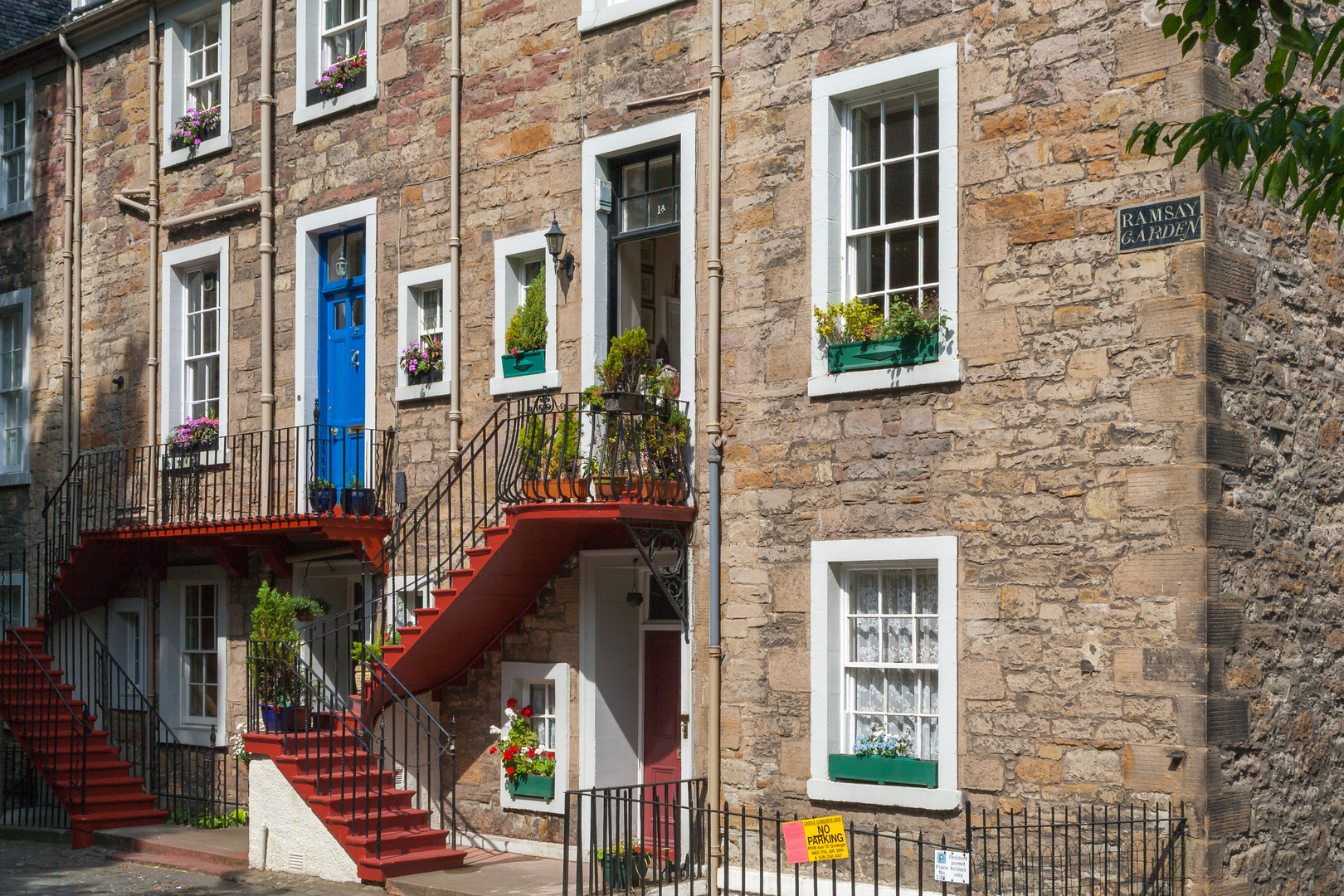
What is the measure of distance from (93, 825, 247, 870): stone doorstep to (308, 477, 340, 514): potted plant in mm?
3159

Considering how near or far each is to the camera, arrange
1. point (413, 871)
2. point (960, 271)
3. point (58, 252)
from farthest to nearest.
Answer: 1. point (58, 252)
2. point (413, 871)
3. point (960, 271)

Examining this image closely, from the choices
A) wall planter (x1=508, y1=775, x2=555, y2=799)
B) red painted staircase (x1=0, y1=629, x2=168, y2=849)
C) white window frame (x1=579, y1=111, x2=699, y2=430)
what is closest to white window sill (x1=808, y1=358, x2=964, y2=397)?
white window frame (x1=579, y1=111, x2=699, y2=430)

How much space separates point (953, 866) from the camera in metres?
8.48

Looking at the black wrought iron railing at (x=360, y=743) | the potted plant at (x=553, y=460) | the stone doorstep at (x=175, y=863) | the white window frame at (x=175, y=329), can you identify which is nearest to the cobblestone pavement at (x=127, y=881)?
the stone doorstep at (x=175, y=863)

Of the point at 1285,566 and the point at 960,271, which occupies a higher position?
Result: the point at 960,271

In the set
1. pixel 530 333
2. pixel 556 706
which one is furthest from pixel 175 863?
pixel 530 333

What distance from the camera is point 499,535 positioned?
12.2 m

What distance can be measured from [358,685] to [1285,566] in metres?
8.24

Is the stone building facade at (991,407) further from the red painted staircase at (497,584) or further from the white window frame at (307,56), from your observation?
the white window frame at (307,56)

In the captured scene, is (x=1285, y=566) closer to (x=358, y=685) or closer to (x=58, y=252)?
(x=358, y=685)

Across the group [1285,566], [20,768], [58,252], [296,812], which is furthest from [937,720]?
[58,252]

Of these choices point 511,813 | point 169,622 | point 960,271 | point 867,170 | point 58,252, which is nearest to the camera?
point 960,271

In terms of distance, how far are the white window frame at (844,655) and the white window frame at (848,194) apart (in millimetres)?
1147

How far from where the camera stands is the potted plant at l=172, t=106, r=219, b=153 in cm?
1662
